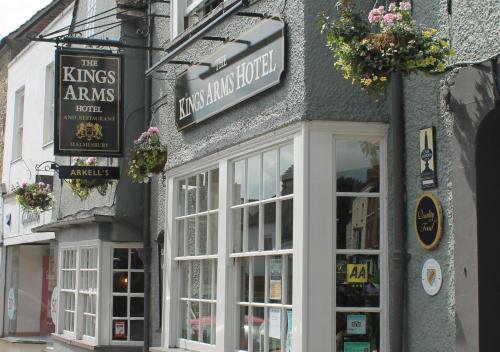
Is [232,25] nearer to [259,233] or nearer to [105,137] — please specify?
[259,233]

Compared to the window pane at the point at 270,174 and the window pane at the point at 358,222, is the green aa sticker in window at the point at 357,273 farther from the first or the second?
the window pane at the point at 270,174

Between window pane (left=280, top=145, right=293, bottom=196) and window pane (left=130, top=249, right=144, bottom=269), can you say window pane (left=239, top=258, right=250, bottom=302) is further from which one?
window pane (left=130, top=249, right=144, bottom=269)

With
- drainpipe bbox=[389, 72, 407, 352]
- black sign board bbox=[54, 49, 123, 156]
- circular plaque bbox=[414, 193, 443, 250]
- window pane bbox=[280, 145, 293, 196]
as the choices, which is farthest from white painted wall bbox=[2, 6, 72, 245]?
circular plaque bbox=[414, 193, 443, 250]

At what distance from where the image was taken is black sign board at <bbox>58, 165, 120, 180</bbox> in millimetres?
11109

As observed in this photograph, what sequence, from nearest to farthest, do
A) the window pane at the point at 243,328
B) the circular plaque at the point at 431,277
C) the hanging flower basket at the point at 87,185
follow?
1. the circular plaque at the point at 431,277
2. the window pane at the point at 243,328
3. the hanging flower basket at the point at 87,185

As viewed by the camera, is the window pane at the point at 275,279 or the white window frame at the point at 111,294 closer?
the window pane at the point at 275,279

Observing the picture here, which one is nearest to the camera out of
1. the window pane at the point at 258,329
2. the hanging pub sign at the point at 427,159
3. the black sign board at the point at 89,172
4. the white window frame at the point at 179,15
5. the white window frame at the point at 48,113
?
the hanging pub sign at the point at 427,159

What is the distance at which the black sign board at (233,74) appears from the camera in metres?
7.07

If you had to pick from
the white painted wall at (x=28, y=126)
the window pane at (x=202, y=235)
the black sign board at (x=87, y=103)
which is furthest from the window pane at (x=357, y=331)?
the white painted wall at (x=28, y=126)

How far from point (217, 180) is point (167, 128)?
74.0 inches

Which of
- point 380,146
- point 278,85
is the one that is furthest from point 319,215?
point 278,85

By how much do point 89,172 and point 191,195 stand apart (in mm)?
2607

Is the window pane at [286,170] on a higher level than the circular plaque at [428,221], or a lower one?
higher

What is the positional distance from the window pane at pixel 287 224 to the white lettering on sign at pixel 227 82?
1.22 meters
